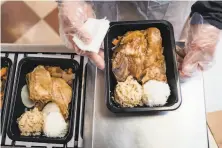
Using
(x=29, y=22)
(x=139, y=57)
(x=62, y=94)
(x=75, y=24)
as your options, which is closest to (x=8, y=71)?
(x=62, y=94)

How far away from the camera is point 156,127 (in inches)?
35.0

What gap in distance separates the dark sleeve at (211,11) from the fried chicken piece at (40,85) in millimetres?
516

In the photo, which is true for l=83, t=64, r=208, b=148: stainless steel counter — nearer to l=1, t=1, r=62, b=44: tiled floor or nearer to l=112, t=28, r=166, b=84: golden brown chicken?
l=112, t=28, r=166, b=84: golden brown chicken

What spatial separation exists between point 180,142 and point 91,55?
0.34 metres

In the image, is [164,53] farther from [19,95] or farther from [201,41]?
Answer: [19,95]

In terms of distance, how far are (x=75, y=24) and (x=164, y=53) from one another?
27cm

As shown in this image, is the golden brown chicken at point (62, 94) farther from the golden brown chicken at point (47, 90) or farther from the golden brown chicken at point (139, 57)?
the golden brown chicken at point (139, 57)

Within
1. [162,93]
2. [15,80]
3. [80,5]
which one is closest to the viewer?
[162,93]

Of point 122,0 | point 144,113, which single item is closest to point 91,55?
point 144,113

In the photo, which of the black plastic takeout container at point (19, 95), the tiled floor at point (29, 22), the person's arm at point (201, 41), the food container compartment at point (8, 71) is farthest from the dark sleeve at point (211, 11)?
the tiled floor at point (29, 22)

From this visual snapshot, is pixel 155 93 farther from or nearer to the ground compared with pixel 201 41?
nearer to the ground

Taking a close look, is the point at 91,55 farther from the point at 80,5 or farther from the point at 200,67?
the point at 200,67

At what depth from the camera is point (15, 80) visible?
1063mm

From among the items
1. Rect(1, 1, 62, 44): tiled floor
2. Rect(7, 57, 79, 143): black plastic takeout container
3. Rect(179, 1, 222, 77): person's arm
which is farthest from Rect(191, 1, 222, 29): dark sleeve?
Rect(1, 1, 62, 44): tiled floor
